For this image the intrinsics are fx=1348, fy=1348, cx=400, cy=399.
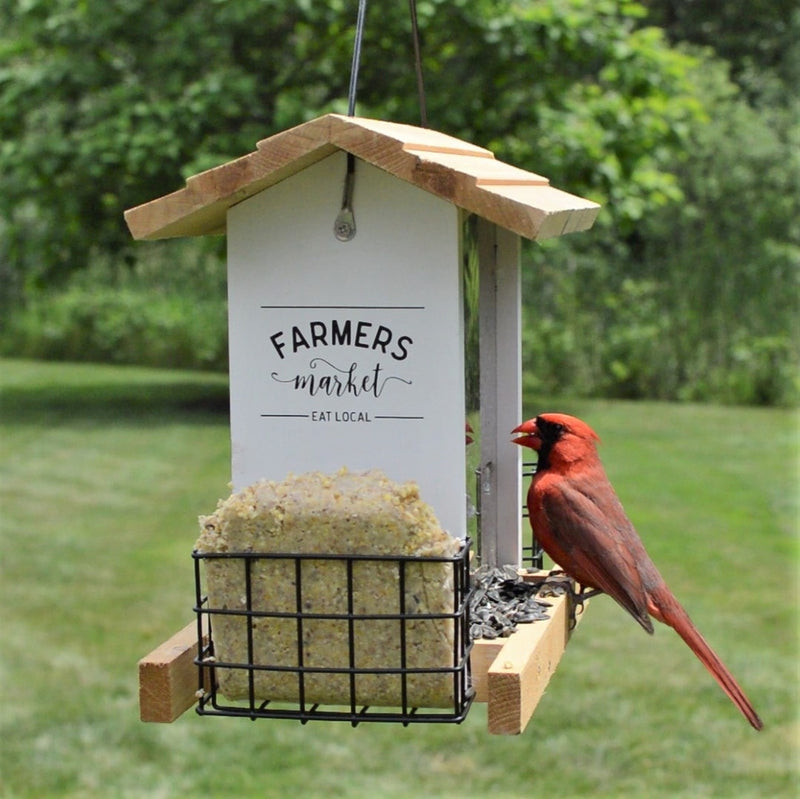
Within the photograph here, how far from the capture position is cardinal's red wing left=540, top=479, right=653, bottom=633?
2.31m

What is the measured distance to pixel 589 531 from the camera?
2.32m

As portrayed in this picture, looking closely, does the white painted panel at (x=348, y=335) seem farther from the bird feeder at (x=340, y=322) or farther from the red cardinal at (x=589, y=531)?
the red cardinal at (x=589, y=531)

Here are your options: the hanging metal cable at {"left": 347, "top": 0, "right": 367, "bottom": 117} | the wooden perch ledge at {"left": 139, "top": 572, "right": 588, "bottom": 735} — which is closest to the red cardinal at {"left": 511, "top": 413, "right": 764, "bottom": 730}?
the wooden perch ledge at {"left": 139, "top": 572, "right": 588, "bottom": 735}

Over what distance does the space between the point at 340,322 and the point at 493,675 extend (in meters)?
0.59

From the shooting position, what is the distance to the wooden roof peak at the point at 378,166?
193 centimetres

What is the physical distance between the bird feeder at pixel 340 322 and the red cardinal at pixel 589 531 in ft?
0.63

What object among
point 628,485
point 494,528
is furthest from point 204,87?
point 494,528

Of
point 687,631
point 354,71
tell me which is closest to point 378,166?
point 354,71

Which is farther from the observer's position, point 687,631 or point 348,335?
point 687,631

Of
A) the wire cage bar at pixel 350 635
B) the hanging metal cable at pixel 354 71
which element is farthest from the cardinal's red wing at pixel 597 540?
the hanging metal cable at pixel 354 71

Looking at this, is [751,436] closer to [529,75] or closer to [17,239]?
[529,75]

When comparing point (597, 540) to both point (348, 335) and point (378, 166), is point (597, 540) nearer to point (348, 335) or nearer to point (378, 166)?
point (348, 335)

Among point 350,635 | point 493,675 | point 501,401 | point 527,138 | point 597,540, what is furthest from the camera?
point 527,138

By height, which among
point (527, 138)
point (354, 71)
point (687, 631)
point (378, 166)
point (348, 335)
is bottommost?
point (687, 631)
